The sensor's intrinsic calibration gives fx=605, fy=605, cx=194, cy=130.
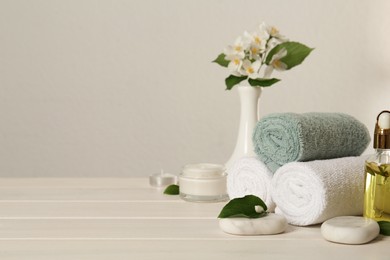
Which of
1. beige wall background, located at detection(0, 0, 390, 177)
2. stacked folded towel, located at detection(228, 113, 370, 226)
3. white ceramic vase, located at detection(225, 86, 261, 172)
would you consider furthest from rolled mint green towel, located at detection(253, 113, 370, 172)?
beige wall background, located at detection(0, 0, 390, 177)

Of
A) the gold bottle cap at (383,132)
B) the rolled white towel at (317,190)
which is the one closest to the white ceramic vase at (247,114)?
the rolled white towel at (317,190)


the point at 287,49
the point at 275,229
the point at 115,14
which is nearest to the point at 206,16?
the point at 115,14

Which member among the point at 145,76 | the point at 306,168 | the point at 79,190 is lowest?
the point at 79,190

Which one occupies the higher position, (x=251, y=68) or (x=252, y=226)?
(x=251, y=68)

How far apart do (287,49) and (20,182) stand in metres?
0.71

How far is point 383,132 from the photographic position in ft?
3.12

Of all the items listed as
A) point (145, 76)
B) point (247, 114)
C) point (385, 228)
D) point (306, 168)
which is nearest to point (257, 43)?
point (247, 114)

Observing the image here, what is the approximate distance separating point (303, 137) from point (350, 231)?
0.67ft

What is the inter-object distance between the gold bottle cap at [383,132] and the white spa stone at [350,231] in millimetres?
124

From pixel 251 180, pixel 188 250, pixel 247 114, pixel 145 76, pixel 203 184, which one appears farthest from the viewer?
pixel 145 76

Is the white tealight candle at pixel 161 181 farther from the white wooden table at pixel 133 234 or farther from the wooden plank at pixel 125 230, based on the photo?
the wooden plank at pixel 125 230

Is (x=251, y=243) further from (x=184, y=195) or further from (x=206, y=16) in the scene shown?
(x=206, y=16)

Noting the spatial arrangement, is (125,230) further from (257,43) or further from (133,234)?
(257,43)

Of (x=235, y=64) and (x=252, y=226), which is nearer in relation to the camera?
(x=252, y=226)
